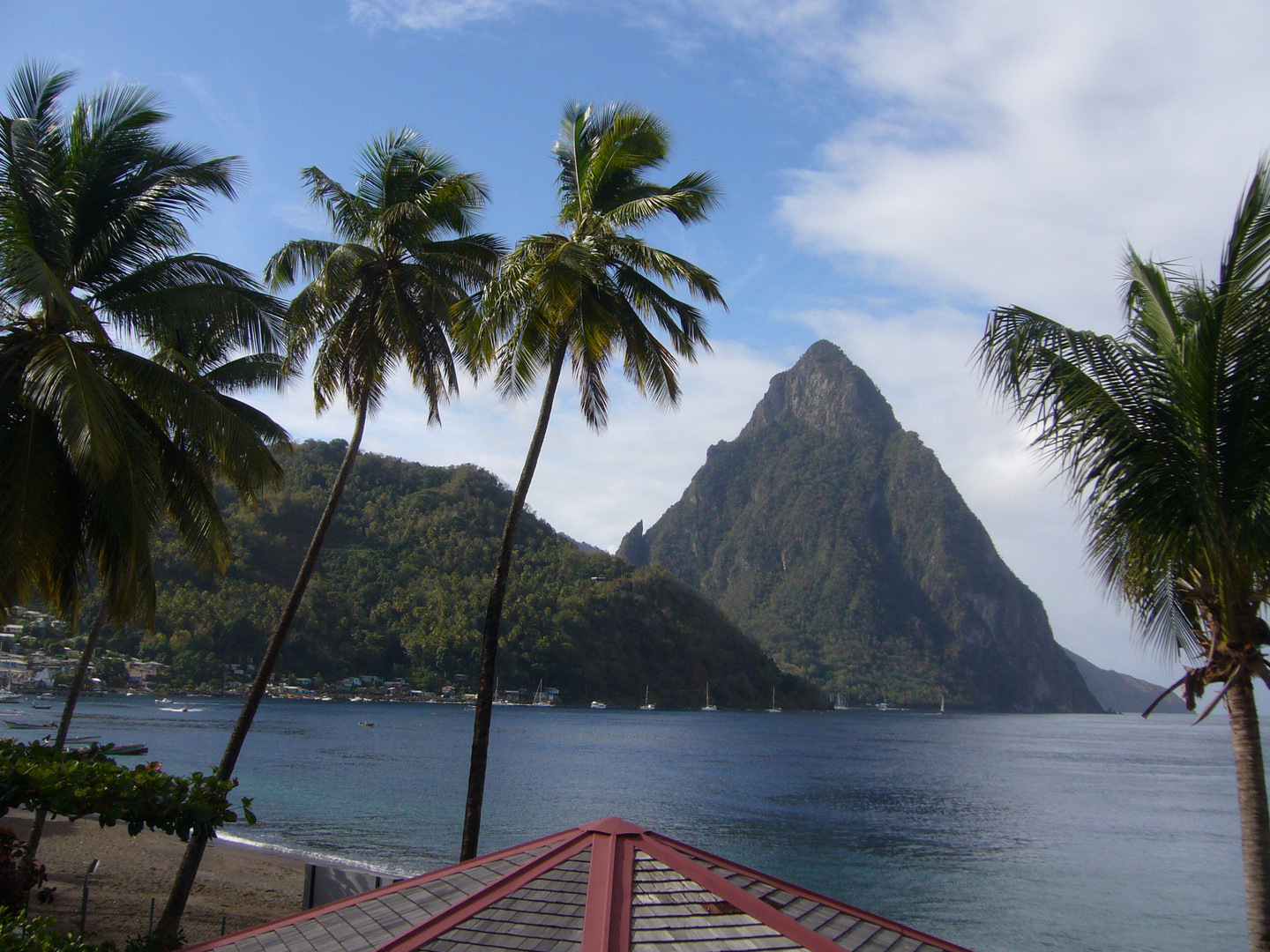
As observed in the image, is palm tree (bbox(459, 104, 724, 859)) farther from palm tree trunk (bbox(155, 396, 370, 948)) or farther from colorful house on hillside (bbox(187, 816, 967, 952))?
colorful house on hillside (bbox(187, 816, 967, 952))

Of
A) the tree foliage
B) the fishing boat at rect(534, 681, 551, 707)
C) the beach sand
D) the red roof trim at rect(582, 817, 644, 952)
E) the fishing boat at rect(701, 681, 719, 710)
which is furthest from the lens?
the fishing boat at rect(701, 681, 719, 710)

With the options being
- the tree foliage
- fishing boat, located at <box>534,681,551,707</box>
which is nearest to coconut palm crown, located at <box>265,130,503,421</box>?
the tree foliage

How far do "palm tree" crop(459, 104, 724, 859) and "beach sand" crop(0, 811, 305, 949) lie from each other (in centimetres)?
740

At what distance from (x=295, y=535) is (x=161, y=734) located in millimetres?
38297

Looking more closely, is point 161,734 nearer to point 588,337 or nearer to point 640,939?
point 588,337

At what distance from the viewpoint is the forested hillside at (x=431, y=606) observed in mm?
90812

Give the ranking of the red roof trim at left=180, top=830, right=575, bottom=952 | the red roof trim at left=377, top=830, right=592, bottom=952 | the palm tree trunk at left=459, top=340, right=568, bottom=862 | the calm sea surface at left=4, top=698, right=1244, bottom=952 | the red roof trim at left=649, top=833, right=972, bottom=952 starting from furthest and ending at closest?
the calm sea surface at left=4, top=698, right=1244, bottom=952 → the palm tree trunk at left=459, top=340, right=568, bottom=862 → the red roof trim at left=180, top=830, right=575, bottom=952 → the red roof trim at left=649, top=833, right=972, bottom=952 → the red roof trim at left=377, top=830, right=592, bottom=952

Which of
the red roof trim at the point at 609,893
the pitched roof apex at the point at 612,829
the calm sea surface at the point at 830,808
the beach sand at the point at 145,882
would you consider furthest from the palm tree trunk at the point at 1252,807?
the calm sea surface at the point at 830,808

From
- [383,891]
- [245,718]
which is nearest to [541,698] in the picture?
[245,718]

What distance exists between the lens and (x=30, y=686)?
84.2 meters

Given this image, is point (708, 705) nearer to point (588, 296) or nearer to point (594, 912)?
point (588, 296)

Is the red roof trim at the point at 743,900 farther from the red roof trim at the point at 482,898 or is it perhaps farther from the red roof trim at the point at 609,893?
the red roof trim at the point at 482,898

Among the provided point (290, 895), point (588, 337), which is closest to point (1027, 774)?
point (290, 895)

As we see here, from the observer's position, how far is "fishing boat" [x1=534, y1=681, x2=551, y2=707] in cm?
11650
